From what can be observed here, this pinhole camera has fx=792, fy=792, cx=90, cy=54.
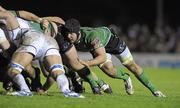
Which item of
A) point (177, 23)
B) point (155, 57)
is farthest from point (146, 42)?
point (177, 23)

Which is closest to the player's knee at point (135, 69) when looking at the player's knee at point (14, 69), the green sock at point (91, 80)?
the green sock at point (91, 80)

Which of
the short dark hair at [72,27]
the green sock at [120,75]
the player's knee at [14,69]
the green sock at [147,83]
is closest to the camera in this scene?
the player's knee at [14,69]

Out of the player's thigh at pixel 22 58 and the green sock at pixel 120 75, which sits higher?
the player's thigh at pixel 22 58

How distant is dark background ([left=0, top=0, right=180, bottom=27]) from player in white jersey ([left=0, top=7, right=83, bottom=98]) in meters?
23.7

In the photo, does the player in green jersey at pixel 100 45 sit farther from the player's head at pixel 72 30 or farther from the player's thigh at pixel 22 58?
the player's thigh at pixel 22 58

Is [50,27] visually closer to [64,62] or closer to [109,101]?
[64,62]

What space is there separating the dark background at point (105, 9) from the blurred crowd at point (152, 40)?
331 centimetres

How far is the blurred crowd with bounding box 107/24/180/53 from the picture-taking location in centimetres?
3416

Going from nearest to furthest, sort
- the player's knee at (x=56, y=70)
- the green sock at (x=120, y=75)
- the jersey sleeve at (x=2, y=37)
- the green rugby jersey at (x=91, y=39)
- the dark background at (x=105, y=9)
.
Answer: the player's knee at (x=56, y=70) < the jersey sleeve at (x=2, y=37) < the green rugby jersey at (x=91, y=39) < the green sock at (x=120, y=75) < the dark background at (x=105, y=9)

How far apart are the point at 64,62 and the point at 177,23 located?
23.3 m

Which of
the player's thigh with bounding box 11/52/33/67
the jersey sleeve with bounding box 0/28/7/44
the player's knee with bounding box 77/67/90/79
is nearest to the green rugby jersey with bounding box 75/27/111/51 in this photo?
the player's knee with bounding box 77/67/90/79

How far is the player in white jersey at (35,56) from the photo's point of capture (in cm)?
1388

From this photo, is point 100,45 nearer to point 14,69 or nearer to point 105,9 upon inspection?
point 14,69

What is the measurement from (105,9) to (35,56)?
982 inches
